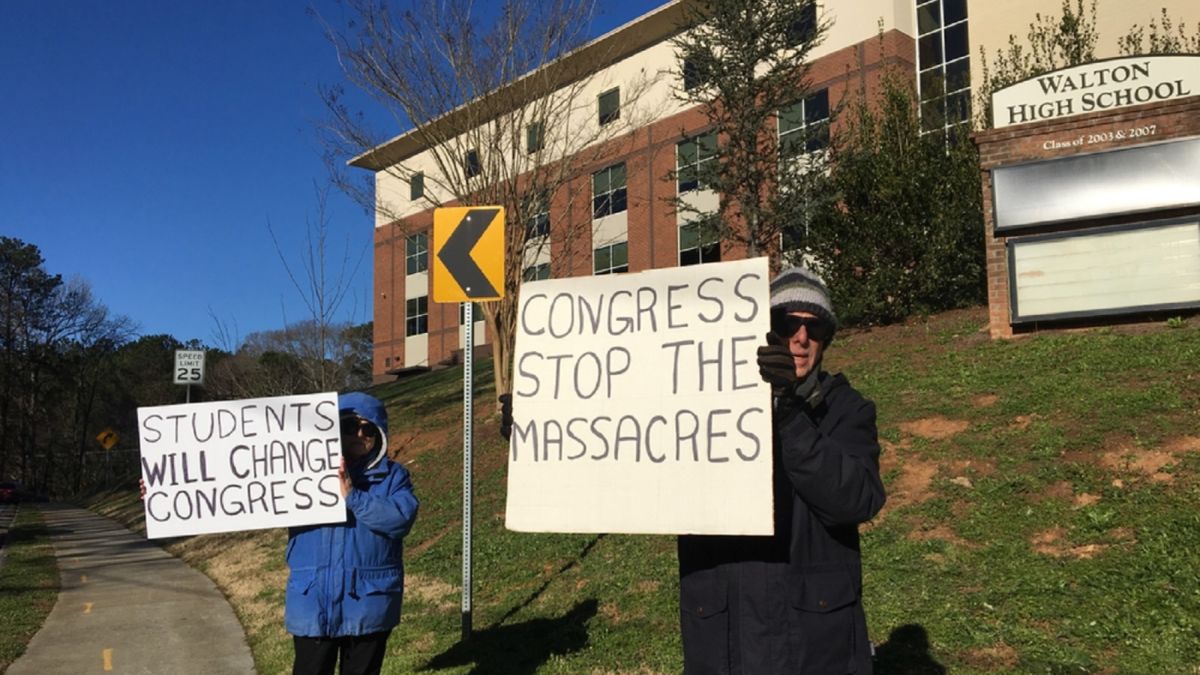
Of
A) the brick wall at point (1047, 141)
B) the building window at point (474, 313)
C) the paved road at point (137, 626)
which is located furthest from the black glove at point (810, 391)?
the brick wall at point (1047, 141)

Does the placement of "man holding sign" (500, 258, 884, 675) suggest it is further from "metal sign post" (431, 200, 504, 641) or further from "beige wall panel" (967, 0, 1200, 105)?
"beige wall panel" (967, 0, 1200, 105)

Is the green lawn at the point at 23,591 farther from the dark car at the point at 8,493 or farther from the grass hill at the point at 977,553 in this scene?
the dark car at the point at 8,493

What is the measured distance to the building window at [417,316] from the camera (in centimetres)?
5088

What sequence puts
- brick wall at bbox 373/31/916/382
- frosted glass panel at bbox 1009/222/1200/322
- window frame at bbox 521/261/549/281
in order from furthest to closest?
1. brick wall at bbox 373/31/916/382
2. window frame at bbox 521/261/549/281
3. frosted glass panel at bbox 1009/222/1200/322

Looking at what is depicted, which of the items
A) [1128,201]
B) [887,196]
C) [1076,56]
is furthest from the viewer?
[1076,56]

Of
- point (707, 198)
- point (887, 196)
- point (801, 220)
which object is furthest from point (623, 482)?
point (707, 198)

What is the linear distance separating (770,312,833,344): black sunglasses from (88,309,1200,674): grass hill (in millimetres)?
3142

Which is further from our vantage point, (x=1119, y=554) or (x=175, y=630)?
(x=175, y=630)

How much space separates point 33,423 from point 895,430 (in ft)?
212

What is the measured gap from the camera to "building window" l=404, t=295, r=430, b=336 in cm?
5088

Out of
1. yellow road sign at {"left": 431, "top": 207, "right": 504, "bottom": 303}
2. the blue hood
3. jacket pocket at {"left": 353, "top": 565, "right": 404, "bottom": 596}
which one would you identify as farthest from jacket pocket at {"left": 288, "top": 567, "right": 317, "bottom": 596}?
yellow road sign at {"left": 431, "top": 207, "right": 504, "bottom": 303}

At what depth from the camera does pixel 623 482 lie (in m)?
2.61

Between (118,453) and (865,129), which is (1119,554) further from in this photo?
(118,453)

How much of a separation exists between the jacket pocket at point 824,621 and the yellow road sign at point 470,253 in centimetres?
394
